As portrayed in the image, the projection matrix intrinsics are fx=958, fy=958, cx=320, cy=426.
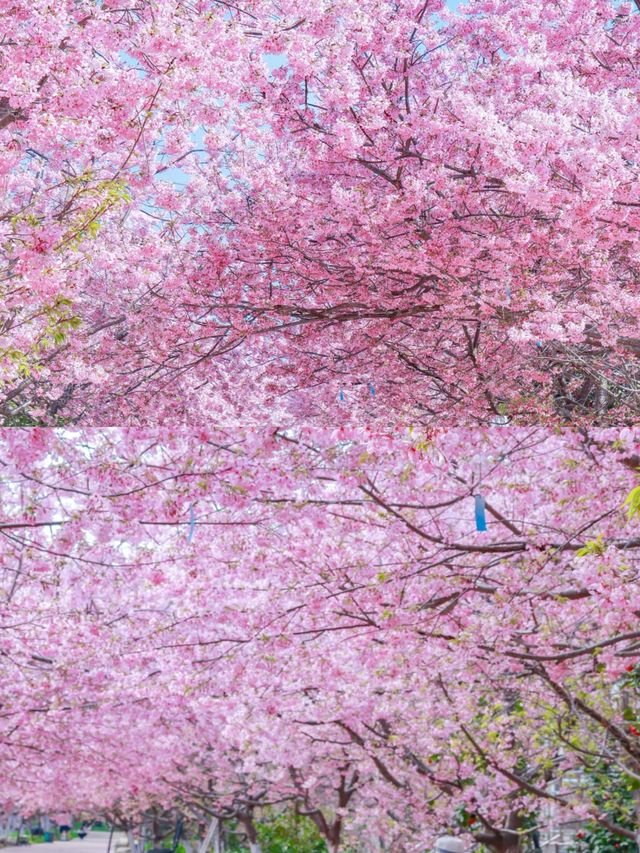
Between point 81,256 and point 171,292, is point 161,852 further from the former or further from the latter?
point 81,256

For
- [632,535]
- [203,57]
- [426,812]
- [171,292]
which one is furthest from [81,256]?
[426,812]

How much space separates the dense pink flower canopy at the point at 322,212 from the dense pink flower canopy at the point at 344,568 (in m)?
1.24

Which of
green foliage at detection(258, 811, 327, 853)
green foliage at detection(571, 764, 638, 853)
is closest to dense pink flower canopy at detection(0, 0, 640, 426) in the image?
green foliage at detection(571, 764, 638, 853)

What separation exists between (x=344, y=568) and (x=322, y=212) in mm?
3315

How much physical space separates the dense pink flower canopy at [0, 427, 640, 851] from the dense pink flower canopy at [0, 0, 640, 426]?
1239mm

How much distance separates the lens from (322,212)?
7988mm

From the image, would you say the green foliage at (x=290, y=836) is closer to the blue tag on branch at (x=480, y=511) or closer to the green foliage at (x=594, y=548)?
the blue tag on branch at (x=480, y=511)

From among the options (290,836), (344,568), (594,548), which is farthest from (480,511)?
(290,836)

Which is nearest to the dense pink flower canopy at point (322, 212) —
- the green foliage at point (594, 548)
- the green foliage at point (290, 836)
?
the green foliage at point (594, 548)

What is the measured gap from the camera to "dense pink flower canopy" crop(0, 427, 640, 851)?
5387mm

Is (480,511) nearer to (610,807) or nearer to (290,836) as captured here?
(610,807)

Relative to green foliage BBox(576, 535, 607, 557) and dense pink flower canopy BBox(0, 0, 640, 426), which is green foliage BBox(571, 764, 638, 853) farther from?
green foliage BBox(576, 535, 607, 557)

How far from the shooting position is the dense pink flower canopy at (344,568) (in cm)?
539

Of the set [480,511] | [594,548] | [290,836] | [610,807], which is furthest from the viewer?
[290,836]
